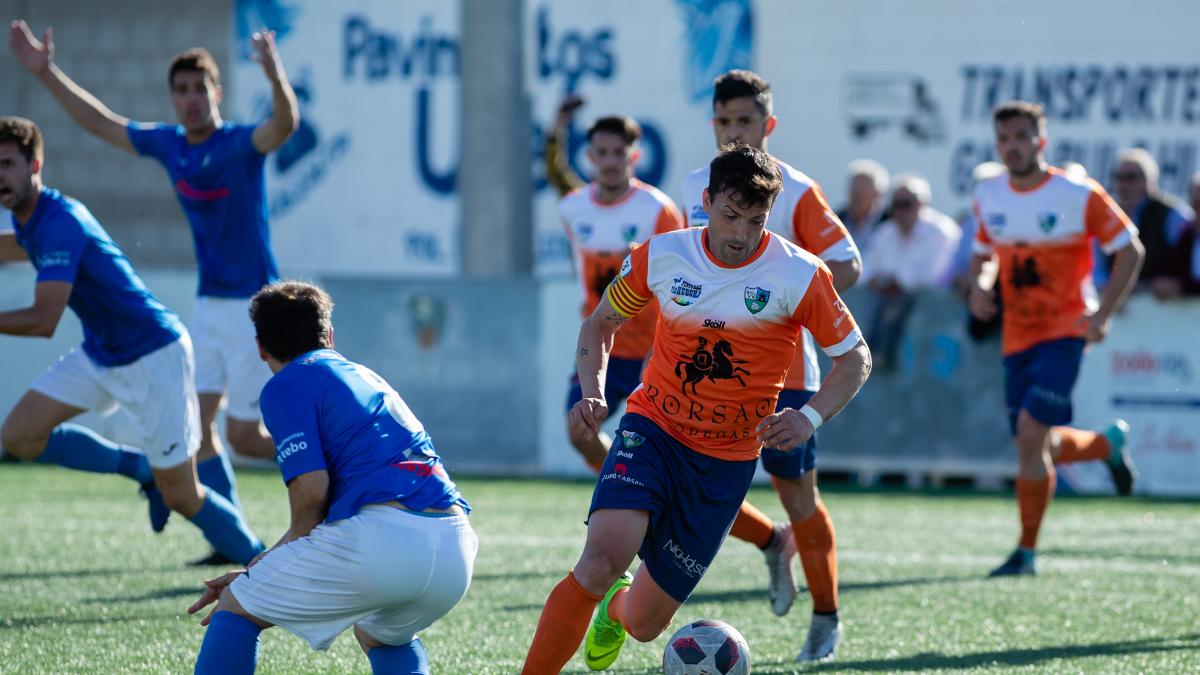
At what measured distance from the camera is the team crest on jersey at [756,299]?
5270 mm

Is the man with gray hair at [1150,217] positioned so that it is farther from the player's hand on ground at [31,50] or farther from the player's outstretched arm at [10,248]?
the player's outstretched arm at [10,248]

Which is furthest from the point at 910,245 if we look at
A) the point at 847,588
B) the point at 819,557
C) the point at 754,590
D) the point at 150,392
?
the point at 150,392

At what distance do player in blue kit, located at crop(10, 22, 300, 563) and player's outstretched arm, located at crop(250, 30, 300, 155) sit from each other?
12 mm

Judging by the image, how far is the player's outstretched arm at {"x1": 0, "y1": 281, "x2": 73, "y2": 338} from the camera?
6.66 metres

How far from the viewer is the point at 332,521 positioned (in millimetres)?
4699

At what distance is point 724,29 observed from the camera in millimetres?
16078

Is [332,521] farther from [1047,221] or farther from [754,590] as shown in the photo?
[1047,221]

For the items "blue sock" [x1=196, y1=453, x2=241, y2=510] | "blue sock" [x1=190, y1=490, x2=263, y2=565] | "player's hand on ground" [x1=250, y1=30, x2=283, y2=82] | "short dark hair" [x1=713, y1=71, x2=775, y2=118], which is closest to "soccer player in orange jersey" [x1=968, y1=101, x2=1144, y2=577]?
"short dark hair" [x1=713, y1=71, x2=775, y2=118]

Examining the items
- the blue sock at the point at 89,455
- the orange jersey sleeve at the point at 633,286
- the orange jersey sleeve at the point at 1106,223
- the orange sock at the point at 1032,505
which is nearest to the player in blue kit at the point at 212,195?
the blue sock at the point at 89,455

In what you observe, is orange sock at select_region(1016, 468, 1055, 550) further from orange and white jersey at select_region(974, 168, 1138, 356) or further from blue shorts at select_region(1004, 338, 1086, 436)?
orange and white jersey at select_region(974, 168, 1138, 356)

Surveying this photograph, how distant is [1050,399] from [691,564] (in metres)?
3.56

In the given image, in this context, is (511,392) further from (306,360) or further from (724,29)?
(306,360)

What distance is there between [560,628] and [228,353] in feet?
12.0

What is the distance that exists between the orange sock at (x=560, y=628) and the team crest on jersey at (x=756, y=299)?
99 cm
